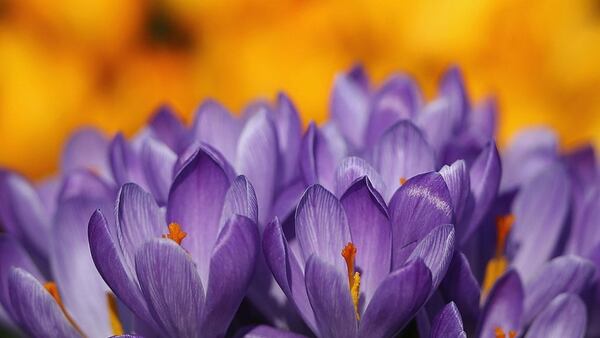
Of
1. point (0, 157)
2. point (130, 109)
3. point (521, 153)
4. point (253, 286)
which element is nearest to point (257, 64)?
point (130, 109)

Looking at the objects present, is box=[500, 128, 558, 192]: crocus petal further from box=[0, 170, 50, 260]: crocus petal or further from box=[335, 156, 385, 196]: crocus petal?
box=[0, 170, 50, 260]: crocus petal

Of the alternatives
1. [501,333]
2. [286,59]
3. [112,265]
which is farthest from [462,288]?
[286,59]

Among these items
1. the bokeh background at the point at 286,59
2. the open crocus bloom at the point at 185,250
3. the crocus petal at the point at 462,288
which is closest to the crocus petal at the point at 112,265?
the open crocus bloom at the point at 185,250

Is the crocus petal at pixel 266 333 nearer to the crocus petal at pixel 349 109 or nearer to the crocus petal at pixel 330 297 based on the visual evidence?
the crocus petal at pixel 330 297

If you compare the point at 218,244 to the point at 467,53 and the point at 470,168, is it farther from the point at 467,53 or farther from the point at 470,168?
the point at 467,53

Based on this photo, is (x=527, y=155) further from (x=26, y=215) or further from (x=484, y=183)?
(x=26, y=215)

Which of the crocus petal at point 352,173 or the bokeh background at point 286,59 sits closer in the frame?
the crocus petal at point 352,173
